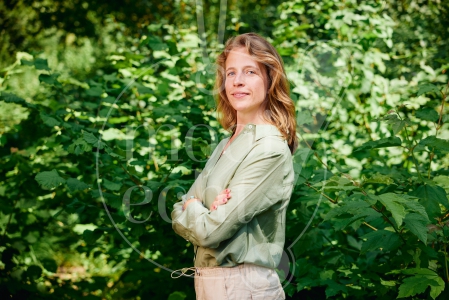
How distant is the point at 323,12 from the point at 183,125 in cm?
227

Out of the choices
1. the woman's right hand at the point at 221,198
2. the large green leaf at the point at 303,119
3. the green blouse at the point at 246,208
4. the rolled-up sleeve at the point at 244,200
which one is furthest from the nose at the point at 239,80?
the large green leaf at the point at 303,119

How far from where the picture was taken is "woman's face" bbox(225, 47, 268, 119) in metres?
2.01

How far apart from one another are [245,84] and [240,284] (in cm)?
80

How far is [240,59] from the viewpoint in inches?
81.0

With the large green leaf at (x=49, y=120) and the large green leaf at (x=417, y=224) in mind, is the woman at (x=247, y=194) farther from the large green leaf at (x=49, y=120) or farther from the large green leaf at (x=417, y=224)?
the large green leaf at (x=49, y=120)

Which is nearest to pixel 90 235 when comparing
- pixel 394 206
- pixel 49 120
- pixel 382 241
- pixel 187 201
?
pixel 49 120

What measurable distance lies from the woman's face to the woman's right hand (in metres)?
0.39

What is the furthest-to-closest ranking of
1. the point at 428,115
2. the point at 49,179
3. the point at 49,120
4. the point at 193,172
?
the point at 193,172 < the point at 49,120 < the point at 428,115 < the point at 49,179

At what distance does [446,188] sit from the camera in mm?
2408

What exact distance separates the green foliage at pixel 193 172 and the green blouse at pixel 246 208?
315 mm

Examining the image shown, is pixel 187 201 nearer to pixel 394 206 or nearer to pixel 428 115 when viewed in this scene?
pixel 394 206

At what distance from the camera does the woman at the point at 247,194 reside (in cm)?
175

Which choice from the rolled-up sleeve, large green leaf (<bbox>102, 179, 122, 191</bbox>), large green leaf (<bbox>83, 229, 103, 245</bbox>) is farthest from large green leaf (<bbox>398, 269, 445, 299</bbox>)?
large green leaf (<bbox>83, 229, 103, 245</bbox>)

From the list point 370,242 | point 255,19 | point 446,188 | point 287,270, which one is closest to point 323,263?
point 287,270
